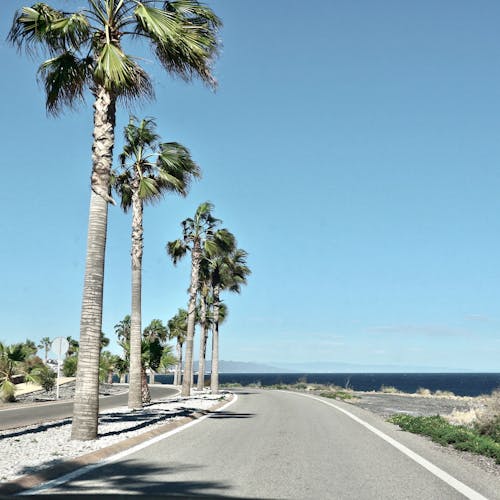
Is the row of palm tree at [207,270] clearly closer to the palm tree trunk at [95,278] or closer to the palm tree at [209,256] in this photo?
the palm tree at [209,256]

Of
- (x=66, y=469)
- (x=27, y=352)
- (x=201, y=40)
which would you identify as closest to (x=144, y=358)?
(x=27, y=352)

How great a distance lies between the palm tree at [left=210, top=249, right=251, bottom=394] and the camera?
42.3 meters

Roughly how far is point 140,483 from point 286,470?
2161mm

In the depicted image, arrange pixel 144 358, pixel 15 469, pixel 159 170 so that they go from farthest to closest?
pixel 144 358, pixel 159 170, pixel 15 469

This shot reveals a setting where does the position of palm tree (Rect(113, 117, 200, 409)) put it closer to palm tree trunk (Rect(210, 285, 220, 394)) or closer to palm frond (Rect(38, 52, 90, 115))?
palm frond (Rect(38, 52, 90, 115))

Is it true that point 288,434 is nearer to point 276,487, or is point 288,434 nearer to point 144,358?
point 276,487

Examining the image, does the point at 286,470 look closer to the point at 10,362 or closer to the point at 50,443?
the point at 50,443

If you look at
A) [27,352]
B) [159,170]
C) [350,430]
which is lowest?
[350,430]

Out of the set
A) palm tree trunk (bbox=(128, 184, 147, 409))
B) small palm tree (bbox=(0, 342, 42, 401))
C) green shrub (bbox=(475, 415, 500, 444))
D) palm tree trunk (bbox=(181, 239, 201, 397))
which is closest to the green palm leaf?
palm tree trunk (bbox=(128, 184, 147, 409))

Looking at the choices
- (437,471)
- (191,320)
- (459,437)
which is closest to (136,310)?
(459,437)

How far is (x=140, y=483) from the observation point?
716 centimetres

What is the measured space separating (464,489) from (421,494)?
0.73 metres

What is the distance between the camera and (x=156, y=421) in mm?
15547

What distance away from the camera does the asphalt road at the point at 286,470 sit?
688 cm
